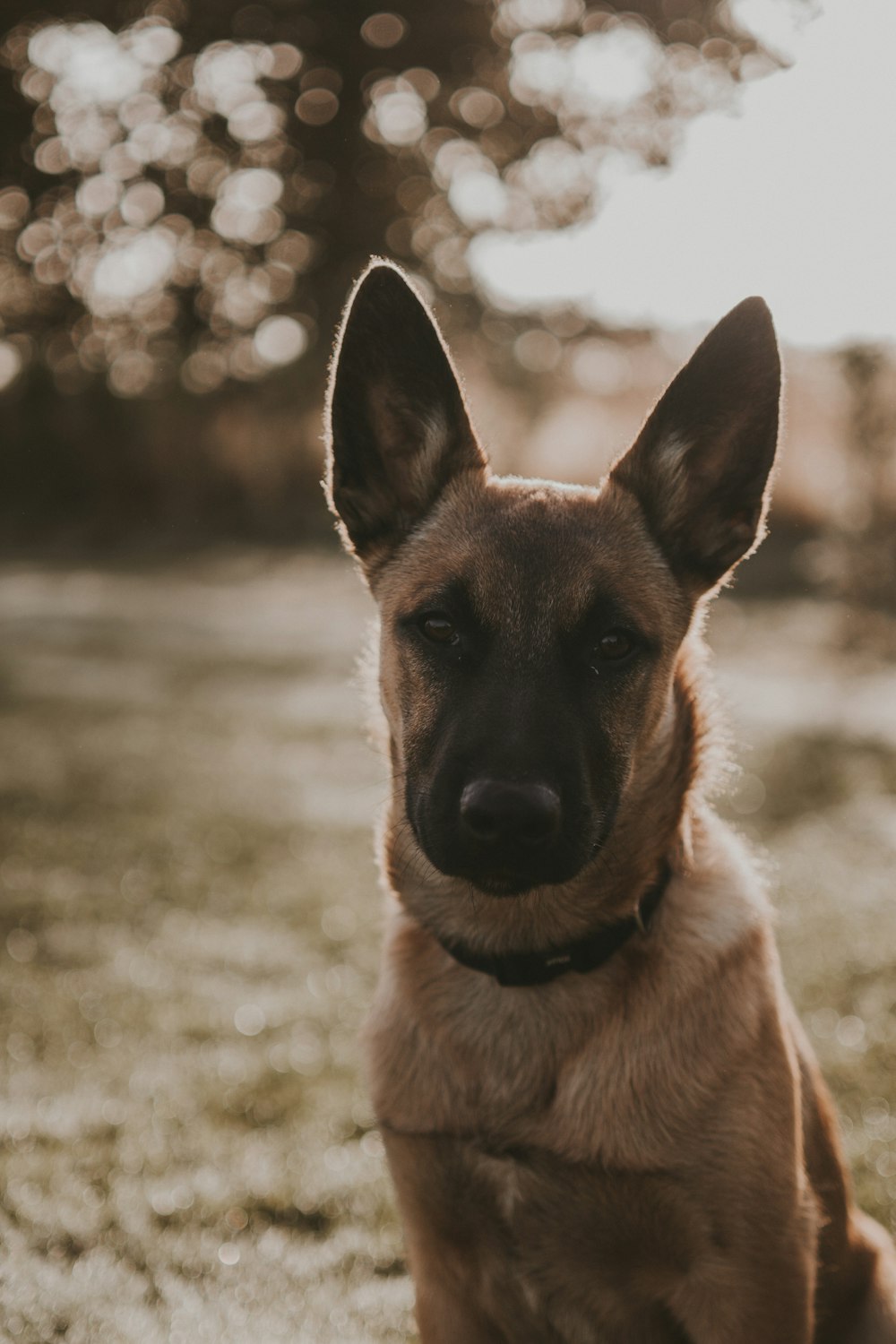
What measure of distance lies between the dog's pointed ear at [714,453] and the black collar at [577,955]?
797 mm

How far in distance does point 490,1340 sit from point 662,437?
7.15 ft

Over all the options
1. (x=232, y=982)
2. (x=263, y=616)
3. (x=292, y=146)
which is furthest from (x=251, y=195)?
(x=232, y=982)

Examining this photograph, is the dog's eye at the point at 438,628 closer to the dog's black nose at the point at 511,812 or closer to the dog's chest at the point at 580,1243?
the dog's black nose at the point at 511,812

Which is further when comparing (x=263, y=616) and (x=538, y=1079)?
(x=263, y=616)

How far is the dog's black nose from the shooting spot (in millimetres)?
2299

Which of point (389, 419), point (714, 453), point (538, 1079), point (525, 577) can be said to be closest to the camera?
point (538, 1079)

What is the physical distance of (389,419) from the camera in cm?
304

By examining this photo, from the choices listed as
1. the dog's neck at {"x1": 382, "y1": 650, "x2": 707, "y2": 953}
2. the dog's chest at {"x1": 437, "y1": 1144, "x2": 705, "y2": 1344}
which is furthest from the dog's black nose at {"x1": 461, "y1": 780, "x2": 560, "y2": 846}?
the dog's chest at {"x1": 437, "y1": 1144, "x2": 705, "y2": 1344}

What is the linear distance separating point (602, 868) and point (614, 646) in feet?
1.66

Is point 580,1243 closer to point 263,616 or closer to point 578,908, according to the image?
point 578,908

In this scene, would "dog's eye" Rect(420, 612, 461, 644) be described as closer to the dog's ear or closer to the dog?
the dog

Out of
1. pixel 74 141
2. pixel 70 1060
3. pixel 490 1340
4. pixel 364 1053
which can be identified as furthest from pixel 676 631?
pixel 74 141

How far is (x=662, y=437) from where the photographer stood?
2910 mm

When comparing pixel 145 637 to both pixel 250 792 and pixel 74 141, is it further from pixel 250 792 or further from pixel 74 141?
pixel 74 141
